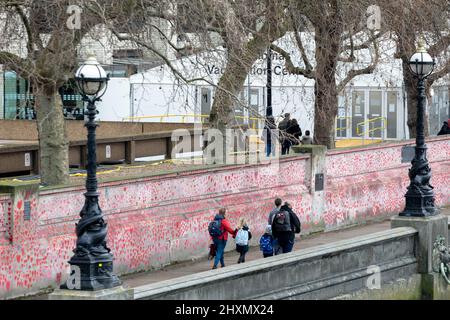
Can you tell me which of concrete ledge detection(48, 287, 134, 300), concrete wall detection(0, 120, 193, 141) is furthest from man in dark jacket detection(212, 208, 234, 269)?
concrete wall detection(0, 120, 193, 141)

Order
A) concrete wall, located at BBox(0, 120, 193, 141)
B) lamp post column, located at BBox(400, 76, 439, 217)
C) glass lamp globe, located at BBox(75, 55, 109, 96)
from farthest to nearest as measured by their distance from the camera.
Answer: concrete wall, located at BBox(0, 120, 193, 141) < lamp post column, located at BBox(400, 76, 439, 217) < glass lamp globe, located at BBox(75, 55, 109, 96)

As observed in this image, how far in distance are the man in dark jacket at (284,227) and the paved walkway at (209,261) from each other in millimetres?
1335

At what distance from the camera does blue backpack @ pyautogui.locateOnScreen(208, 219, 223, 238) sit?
79.5ft

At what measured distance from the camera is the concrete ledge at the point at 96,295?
14661 millimetres

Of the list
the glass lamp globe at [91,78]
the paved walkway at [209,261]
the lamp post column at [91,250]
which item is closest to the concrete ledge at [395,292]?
the lamp post column at [91,250]

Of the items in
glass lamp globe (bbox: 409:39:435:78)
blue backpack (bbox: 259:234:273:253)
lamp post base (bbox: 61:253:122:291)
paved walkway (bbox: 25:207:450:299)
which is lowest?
paved walkway (bbox: 25:207:450:299)

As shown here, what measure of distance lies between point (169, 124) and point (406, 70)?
1310cm

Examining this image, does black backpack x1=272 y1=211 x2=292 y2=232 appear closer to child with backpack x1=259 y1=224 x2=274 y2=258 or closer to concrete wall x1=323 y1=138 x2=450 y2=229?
child with backpack x1=259 y1=224 x2=274 y2=258

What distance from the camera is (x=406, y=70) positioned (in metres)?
37.5

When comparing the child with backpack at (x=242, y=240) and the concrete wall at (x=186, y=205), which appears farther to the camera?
the child with backpack at (x=242, y=240)

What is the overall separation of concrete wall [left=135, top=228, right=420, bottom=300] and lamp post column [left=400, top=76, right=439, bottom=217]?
Answer: 763 millimetres

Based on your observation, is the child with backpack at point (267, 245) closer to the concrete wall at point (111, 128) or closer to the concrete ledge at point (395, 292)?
the concrete ledge at point (395, 292)

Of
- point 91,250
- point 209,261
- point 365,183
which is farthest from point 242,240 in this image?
point 91,250

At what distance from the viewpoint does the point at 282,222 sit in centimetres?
2425
